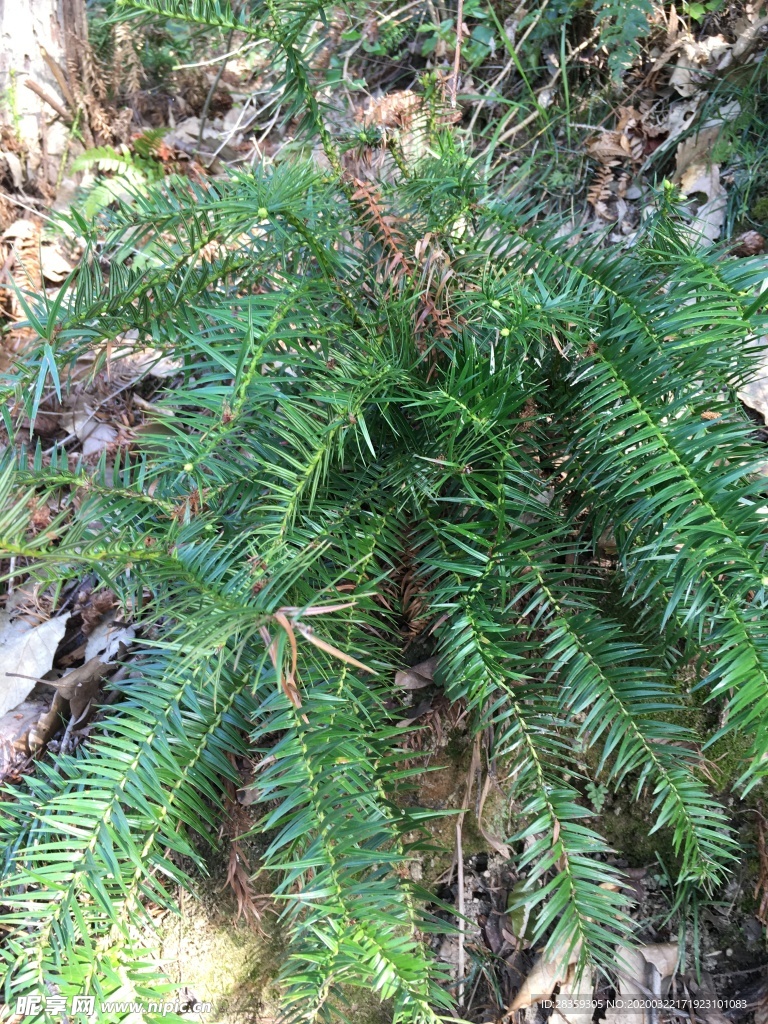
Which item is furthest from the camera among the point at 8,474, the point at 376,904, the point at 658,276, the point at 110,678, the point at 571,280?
the point at 110,678

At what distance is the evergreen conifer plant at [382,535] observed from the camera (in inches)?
47.1

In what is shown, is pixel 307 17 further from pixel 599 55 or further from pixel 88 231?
pixel 599 55

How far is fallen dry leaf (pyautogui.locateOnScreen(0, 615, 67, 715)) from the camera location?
7.17 feet

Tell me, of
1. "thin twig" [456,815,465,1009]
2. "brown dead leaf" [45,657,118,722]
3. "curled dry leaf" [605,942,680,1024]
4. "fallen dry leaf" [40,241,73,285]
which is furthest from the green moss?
"fallen dry leaf" [40,241,73,285]

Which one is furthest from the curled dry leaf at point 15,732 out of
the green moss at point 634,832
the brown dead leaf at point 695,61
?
the brown dead leaf at point 695,61

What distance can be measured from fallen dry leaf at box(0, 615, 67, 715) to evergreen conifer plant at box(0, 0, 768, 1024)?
0.68 metres

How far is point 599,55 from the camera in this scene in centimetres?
293

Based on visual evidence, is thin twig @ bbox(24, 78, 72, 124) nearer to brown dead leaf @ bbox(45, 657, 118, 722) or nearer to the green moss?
brown dead leaf @ bbox(45, 657, 118, 722)

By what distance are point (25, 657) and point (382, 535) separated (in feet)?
4.77

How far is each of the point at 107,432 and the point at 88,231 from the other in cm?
131

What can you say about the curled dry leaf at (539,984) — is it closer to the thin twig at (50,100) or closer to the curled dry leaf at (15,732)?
the curled dry leaf at (15,732)

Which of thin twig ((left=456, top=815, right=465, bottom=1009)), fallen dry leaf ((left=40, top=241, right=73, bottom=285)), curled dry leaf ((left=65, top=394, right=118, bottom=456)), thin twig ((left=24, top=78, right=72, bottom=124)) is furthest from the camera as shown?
thin twig ((left=24, top=78, right=72, bottom=124))

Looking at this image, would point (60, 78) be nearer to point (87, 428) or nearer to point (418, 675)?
point (87, 428)

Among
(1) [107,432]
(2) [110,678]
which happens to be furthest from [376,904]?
(1) [107,432]
